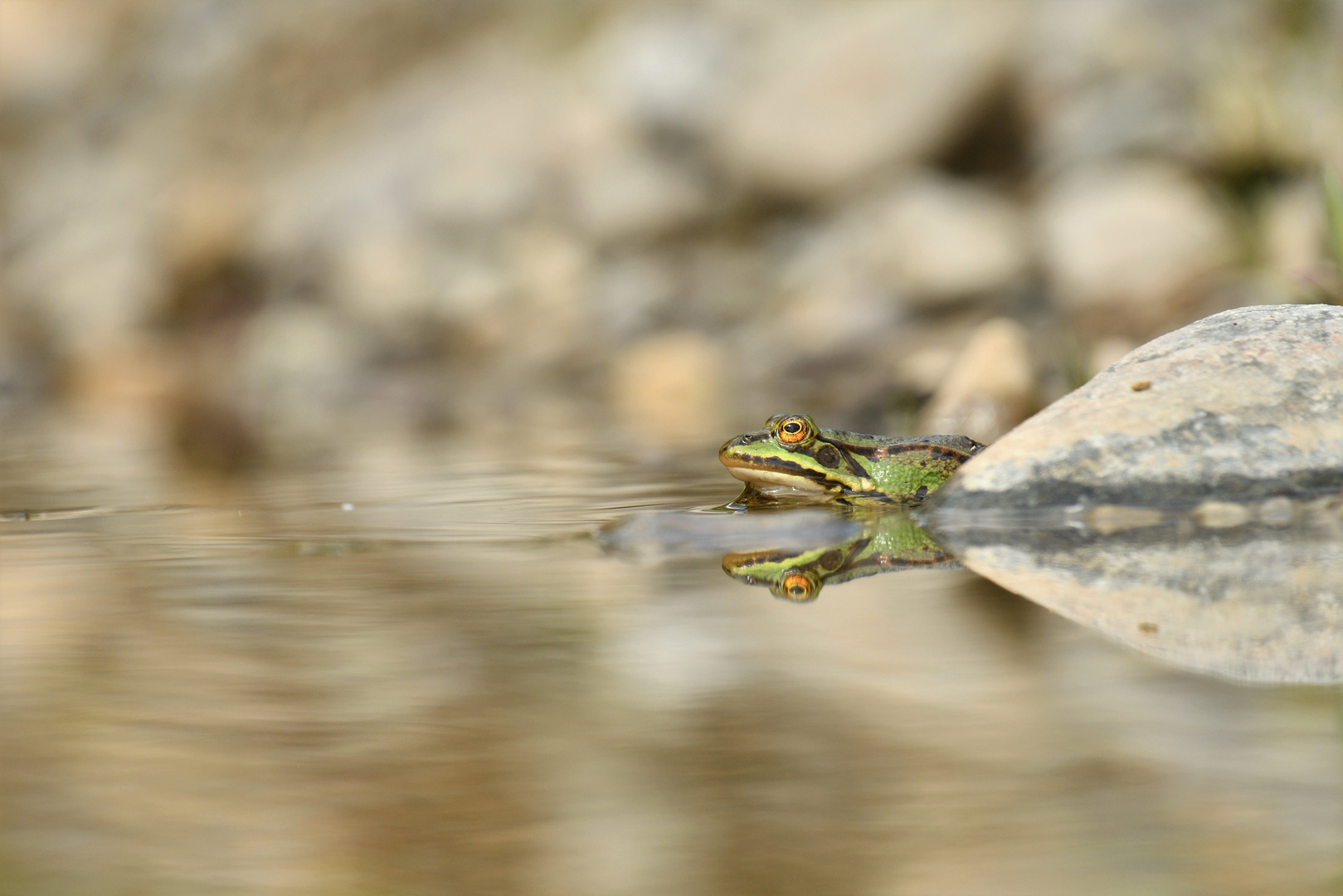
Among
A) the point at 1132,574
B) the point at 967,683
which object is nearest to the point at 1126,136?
the point at 1132,574

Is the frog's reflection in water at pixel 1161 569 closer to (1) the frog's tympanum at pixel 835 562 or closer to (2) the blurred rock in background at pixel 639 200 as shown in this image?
(1) the frog's tympanum at pixel 835 562

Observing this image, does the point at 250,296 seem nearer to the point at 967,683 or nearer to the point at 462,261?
the point at 462,261

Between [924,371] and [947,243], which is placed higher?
[947,243]

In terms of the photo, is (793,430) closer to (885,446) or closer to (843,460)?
(843,460)

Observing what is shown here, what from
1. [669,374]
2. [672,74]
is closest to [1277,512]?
[669,374]

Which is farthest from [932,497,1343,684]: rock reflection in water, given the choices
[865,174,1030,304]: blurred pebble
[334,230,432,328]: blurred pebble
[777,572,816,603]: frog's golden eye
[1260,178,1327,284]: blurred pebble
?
[334,230,432,328]: blurred pebble

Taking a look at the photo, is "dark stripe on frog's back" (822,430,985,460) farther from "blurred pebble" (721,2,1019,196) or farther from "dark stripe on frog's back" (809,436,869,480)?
"blurred pebble" (721,2,1019,196)
